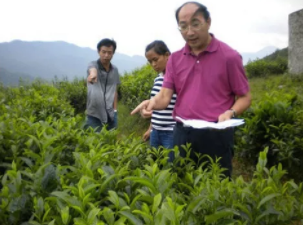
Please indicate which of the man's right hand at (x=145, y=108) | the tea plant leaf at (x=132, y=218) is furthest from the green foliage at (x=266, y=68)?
the tea plant leaf at (x=132, y=218)

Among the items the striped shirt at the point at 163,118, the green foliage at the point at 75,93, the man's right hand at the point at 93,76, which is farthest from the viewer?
the green foliage at the point at 75,93

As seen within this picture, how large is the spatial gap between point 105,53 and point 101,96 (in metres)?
0.51

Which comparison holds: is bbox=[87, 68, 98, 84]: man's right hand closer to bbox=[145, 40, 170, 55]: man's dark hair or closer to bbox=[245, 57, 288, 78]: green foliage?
bbox=[145, 40, 170, 55]: man's dark hair

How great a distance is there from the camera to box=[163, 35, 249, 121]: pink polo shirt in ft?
7.03

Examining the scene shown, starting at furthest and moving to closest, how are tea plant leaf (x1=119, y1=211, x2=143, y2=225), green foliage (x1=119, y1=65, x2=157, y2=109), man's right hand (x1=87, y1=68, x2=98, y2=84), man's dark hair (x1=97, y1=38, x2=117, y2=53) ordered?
1. green foliage (x1=119, y1=65, x2=157, y2=109)
2. man's dark hair (x1=97, y1=38, x2=117, y2=53)
3. man's right hand (x1=87, y1=68, x2=98, y2=84)
4. tea plant leaf (x1=119, y1=211, x2=143, y2=225)

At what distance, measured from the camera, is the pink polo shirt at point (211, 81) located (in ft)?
7.03

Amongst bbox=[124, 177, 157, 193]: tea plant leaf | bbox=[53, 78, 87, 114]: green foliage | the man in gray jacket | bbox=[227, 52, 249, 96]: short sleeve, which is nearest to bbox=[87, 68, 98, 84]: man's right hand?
the man in gray jacket

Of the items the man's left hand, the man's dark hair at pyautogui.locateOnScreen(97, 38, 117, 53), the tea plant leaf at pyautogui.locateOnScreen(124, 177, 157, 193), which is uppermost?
the man's dark hair at pyautogui.locateOnScreen(97, 38, 117, 53)

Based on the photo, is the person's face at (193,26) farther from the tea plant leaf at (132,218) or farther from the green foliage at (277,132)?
the green foliage at (277,132)

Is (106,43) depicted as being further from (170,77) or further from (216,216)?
(216,216)

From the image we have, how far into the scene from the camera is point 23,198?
153 centimetres

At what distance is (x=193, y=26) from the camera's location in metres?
2.15

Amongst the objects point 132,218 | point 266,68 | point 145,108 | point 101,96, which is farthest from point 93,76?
point 266,68

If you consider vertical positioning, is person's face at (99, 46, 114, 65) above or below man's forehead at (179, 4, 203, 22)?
below
